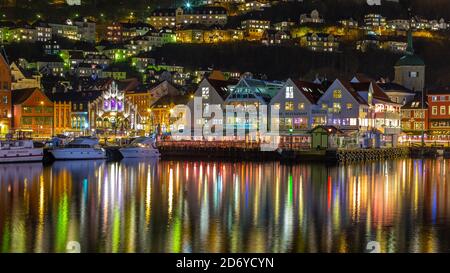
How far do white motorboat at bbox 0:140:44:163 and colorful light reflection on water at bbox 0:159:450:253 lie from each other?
19.5 feet

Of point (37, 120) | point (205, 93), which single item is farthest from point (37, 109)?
point (205, 93)

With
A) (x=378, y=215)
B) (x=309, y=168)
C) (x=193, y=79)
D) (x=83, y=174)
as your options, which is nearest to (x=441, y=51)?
(x=193, y=79)

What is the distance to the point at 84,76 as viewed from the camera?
135 m

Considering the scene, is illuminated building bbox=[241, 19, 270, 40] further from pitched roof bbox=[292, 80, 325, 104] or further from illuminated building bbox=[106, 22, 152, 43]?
pitched roof bbox=[292, 80, 325, 104]

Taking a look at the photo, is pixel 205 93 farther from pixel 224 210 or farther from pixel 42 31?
pixel 42 31

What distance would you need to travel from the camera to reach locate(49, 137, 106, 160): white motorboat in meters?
61.1

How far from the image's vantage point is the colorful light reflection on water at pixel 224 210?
78.0ft

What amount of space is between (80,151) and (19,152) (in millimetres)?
5729

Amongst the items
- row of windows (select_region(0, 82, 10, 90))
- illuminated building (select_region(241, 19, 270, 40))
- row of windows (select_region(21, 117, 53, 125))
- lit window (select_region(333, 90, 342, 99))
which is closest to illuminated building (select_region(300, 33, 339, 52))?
illuminated building (select_region(241, 19, 270, 40))

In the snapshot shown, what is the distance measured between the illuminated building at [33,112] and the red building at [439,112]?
42.6 metres

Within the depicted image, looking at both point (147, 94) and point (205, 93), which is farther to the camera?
point (147, 94)

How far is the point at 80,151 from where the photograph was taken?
6188cm

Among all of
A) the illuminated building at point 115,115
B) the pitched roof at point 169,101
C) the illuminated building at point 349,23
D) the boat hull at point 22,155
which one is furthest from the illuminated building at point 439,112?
the illuminated building at point 349,23

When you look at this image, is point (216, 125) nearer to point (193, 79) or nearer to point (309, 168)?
point (309, 168)
